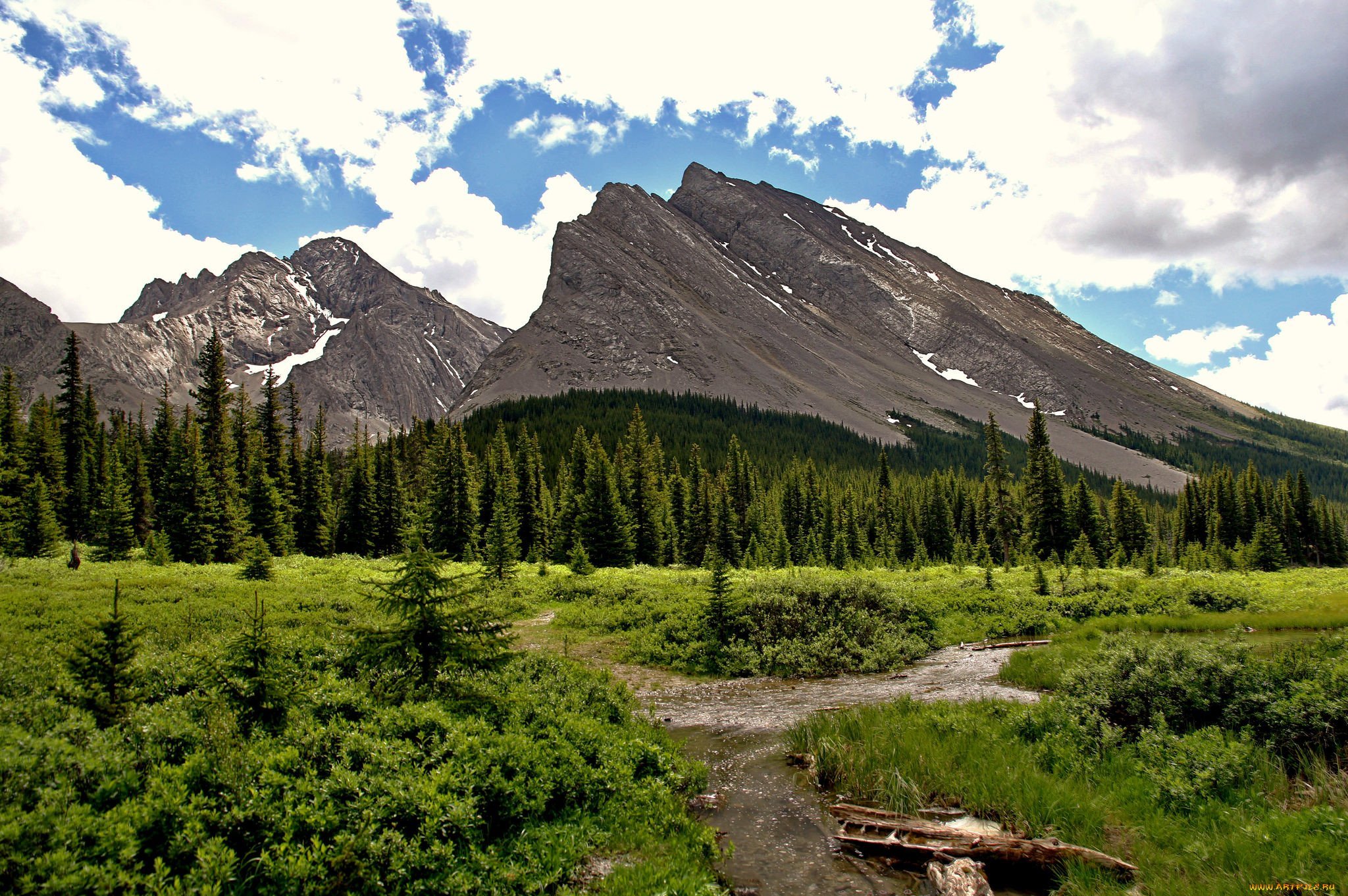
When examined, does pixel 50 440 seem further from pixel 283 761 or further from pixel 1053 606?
pixel 1053 606

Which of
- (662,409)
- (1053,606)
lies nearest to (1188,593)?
(1053,606)

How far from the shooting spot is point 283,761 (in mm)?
9023

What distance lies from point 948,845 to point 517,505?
6904 centimetres

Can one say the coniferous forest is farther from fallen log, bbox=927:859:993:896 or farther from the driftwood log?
fallen log, bbox=927:859:993:896

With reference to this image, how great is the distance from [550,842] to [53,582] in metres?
28.7

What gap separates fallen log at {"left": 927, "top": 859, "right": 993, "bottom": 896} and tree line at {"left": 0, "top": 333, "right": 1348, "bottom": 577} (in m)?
27.9

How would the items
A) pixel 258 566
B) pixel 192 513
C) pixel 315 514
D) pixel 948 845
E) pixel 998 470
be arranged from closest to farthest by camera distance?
pixel 948 845 → pixel 258 566 → pixel 192 513 → pixel 998 470 → pixel 315 514

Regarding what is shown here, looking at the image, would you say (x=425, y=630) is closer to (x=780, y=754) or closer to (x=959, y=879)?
(x=780, y=754)

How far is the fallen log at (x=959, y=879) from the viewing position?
918 centimetres

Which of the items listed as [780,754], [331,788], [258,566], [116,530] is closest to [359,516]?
[116,530]

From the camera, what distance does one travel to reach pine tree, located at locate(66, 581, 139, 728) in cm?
959

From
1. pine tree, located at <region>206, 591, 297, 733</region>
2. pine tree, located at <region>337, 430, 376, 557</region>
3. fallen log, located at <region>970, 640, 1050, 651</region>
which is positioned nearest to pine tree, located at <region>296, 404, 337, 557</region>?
pine tree, located at <region>337, 430, 376, 557</region>

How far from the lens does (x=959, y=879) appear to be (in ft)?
30.8

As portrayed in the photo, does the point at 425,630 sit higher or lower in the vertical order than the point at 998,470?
lower
